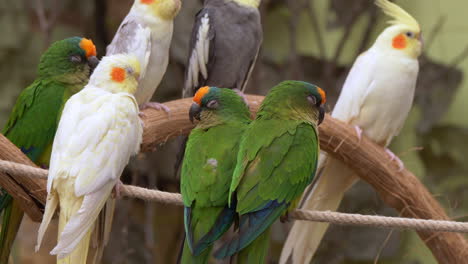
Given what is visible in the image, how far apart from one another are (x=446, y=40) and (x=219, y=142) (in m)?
2.32

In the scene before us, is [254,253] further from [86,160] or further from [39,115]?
[39,115]

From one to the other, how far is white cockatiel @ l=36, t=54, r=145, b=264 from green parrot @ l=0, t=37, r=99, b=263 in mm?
259

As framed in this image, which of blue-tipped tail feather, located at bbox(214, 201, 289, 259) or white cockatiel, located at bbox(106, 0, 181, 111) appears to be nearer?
blue-tipped tail feather, located at bbox(214, 201, 289, 259)

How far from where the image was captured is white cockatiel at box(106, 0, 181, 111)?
1.78 meters

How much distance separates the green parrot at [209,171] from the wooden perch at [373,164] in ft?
1.27

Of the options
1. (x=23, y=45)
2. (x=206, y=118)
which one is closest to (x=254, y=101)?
(x=206, y=118)

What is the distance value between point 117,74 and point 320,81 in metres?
2.05

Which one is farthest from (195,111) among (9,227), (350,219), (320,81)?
(320,81)

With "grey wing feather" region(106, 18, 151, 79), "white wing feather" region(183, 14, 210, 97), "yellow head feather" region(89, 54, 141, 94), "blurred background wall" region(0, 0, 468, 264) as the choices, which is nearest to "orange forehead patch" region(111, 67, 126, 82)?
"yellow head feather" region(89, 54, 141, 94)

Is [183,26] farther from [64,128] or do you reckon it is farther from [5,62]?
[64,128]

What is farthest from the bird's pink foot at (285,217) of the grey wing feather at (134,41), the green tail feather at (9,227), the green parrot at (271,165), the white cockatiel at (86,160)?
the green tail feather at (9,227)

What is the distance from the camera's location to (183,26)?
3199mm

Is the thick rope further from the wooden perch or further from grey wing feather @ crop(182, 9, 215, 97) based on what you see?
grey wing feather @ crop(182, 9, 215, 97)

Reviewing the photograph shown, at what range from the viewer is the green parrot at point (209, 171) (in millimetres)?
1287
